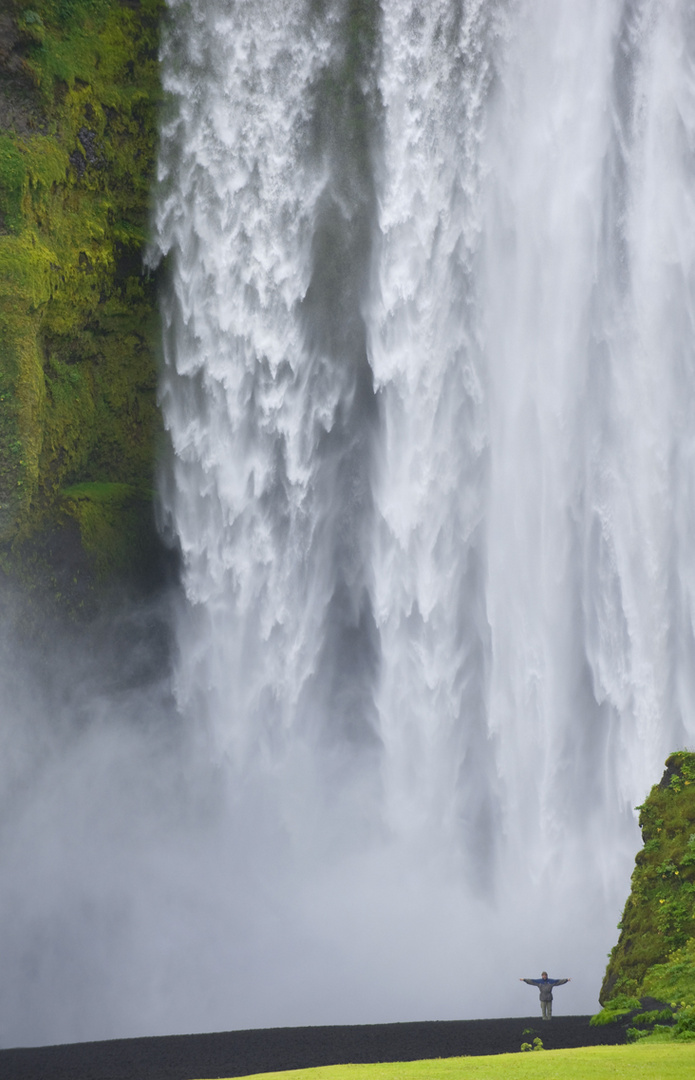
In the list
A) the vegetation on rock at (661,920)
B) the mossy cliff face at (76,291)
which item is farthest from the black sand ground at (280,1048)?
the mossy cliff face at (76,291)

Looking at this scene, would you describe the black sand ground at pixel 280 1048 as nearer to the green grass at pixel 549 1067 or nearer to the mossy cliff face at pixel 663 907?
the mossy cliff face at pixel 663 907

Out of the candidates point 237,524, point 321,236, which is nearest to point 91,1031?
point 237,524

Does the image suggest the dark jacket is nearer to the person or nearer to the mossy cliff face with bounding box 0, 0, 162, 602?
the person

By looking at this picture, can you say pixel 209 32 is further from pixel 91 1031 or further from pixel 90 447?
pixel 91 1031

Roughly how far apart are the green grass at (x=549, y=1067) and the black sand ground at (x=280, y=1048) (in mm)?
1436

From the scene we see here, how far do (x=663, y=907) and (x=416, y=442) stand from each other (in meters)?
14.2

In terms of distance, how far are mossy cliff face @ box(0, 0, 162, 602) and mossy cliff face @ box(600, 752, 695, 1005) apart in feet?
51.2

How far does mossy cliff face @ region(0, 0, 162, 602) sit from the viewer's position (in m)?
25.5

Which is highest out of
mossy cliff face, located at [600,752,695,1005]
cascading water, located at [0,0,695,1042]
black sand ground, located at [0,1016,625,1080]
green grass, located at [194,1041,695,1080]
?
cascading water, located at [0,0,695,1042]

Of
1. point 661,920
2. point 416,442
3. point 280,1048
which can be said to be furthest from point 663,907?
point 416,442

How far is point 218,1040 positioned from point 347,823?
30.2 feet

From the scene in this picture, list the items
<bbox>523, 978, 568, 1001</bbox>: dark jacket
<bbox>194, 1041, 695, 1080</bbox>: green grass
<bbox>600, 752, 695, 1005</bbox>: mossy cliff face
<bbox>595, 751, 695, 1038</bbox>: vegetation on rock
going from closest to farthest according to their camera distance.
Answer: <bbox>194, 1041, 695, 1080</bbox>: green grass, <bbox>595, 751, 695, 1038</bbox>: vegetation on rock, <bbox>600, 752, 695, 1005</bbox>: mossy cliff face, <bbox>523, 978, 568, 1001</bbox>: dark jacket

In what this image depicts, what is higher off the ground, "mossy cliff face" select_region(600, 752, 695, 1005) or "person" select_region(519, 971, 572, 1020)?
"mossy cliff face" select_region(600, 752, 695, 1005)

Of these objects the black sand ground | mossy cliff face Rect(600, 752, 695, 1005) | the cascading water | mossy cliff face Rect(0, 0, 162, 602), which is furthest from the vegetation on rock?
mossy cliff face Rect(0, 0, 162, 602)
